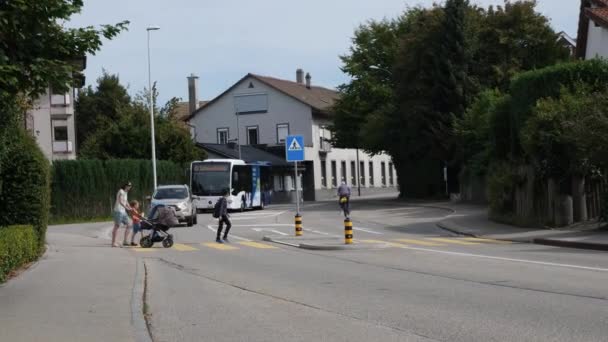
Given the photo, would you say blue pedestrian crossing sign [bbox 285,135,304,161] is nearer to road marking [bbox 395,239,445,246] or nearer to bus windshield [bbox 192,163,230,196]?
road marking [bbox 395,239,445,246]

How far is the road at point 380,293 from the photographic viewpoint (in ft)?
31.5

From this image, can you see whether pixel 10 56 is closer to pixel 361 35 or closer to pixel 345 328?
pixel 345 328

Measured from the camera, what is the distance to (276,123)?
256 feet

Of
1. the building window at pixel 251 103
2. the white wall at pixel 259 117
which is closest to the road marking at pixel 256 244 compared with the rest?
the white wall at pixel 259 117

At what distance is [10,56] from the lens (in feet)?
38.2

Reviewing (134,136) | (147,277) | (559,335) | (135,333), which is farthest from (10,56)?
(134,136)

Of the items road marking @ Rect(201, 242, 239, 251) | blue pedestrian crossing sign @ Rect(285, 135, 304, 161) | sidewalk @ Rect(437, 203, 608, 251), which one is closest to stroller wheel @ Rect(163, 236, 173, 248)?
road marking @ Rect(201, 242, 239, 251)

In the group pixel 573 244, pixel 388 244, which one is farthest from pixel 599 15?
pixel 388 244

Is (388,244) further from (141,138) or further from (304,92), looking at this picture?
(304,92)

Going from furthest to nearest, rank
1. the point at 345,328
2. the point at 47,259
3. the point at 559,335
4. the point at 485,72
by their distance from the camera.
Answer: the point at 485,72, the point at 47,259, the point at 345,328, the point at 559,335

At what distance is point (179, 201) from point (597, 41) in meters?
20.8

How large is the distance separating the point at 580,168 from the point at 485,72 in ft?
76.6

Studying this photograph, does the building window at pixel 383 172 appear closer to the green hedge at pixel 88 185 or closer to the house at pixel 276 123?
the house at pixel 276 123

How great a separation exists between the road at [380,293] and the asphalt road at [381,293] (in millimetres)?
17
